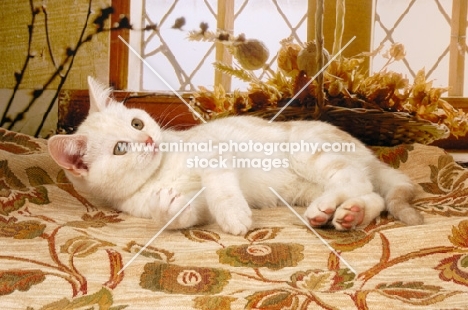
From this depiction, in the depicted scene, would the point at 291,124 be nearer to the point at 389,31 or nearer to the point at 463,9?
the point at 389,31

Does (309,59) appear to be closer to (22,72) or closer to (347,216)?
(347,216)

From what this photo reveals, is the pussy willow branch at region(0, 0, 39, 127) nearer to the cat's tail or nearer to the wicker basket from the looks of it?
the wicker basket

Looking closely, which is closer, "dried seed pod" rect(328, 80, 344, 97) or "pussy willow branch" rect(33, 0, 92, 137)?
"dried seed pod" rect(328, 80, 344, 97)

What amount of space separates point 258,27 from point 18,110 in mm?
809

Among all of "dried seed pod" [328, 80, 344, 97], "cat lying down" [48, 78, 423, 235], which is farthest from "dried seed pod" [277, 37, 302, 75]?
"cat lying down" [48, 78, 423, 235]

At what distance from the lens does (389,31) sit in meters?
1.33

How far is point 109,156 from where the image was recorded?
3.16 ft

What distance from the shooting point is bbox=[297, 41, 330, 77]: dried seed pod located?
130 cm

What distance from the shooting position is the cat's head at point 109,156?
0.96m

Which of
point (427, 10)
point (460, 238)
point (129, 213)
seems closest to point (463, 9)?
point (427, 10)

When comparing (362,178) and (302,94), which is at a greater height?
(302,94)

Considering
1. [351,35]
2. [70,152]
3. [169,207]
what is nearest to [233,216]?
[169,207]

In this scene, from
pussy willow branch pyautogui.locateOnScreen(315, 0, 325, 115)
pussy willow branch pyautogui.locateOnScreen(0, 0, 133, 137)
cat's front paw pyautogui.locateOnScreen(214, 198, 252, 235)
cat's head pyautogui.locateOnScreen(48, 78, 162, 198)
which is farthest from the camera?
pussy willow branch pyautogui.locateOnScreen(0, 0, 133, 137)

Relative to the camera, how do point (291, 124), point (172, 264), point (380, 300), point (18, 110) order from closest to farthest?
point (380, 300)
point (172, 264)
point (291, 124)
point (18, 110)
